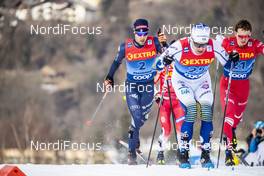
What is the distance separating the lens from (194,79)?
325 inches

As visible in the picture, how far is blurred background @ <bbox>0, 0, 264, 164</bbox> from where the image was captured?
377 inches

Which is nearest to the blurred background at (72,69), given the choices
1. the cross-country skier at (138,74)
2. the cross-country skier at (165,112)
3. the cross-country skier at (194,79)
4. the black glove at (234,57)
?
the cross-country skier at (165,112)

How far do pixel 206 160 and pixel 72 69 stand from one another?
8.62ft

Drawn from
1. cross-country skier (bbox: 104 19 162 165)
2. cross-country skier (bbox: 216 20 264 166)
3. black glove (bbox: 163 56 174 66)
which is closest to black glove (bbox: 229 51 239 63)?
cross-country skier (bbox: 216 20 264 166)

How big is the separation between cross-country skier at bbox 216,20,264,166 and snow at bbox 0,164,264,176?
810 millimetres

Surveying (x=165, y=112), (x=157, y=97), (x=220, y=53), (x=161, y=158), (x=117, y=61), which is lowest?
(x=161, y=158)

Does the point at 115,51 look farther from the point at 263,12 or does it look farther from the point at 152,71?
the point at 263,12

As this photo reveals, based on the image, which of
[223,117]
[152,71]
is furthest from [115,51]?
[223,117]

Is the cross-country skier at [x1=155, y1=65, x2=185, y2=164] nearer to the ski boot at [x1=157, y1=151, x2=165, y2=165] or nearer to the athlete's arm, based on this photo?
the ski boot at [x1=157, y1=151, x2=165, y2=165]

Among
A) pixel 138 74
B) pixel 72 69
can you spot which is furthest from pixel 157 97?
pixel 72 69

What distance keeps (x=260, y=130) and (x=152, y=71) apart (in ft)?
6.03

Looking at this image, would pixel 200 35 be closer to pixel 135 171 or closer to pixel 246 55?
pixel 246 55

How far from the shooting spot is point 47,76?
9.98 meters

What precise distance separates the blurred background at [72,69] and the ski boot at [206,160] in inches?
44.1
